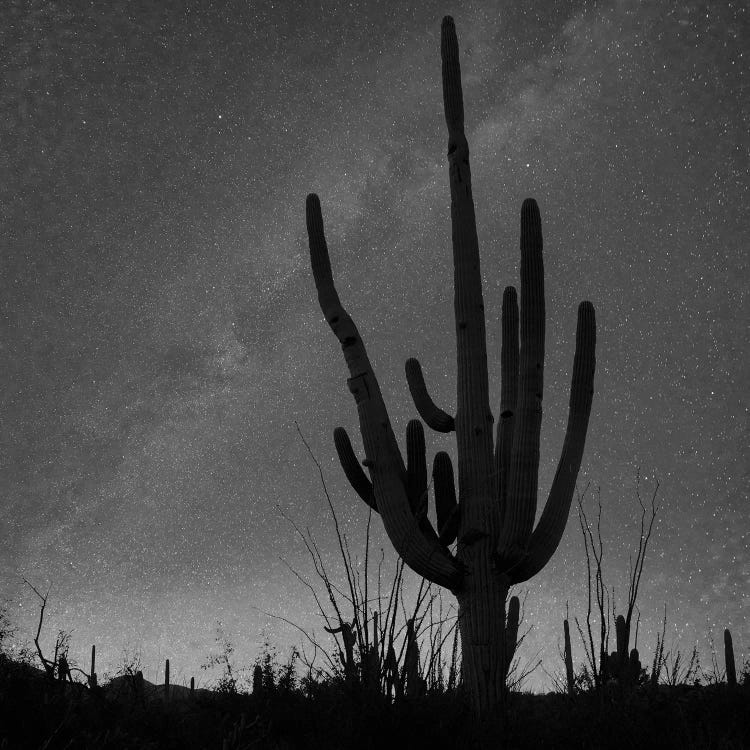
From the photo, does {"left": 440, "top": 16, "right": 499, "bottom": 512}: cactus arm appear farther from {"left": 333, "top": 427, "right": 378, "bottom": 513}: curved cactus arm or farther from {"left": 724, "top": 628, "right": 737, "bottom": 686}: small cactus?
{"left": 724, "top": 628, "right": 737, "bottom": 686}: small cactus

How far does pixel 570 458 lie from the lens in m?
5.94

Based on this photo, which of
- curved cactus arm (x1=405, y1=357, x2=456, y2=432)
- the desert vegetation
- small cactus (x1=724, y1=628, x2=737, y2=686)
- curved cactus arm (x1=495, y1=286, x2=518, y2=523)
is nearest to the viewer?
the desert vegetation

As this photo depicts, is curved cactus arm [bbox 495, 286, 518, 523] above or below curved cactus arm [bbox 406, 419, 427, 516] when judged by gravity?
above

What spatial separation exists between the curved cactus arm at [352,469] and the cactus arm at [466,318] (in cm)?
74

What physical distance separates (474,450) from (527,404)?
21.3 inches

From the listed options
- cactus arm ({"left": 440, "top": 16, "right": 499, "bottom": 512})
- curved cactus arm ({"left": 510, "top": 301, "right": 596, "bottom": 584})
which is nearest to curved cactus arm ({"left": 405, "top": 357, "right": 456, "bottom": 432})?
cactus arm ({"left": 440, "top": 16, "right": 499, "bottom": 512})

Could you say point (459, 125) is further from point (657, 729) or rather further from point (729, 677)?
point (729, 677)

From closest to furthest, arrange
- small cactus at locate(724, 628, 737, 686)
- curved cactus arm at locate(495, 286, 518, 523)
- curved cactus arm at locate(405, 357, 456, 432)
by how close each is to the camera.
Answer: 1. curved cactus arm at locate(495, 286, 518, 523)
2. curved cactus arm at locate(405, 357, 456, 432)
3. small cactus at locate(724, 628, 737, 686)

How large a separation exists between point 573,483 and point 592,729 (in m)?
1.91

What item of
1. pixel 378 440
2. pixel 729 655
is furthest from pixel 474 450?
pixel 729 655

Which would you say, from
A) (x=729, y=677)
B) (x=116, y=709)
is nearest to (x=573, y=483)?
(x=116, y=709)

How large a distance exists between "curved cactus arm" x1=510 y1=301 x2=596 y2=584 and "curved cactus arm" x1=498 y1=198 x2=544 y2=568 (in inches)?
6.3

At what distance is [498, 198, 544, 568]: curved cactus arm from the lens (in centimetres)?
550

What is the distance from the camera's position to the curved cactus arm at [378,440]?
18.0ft
